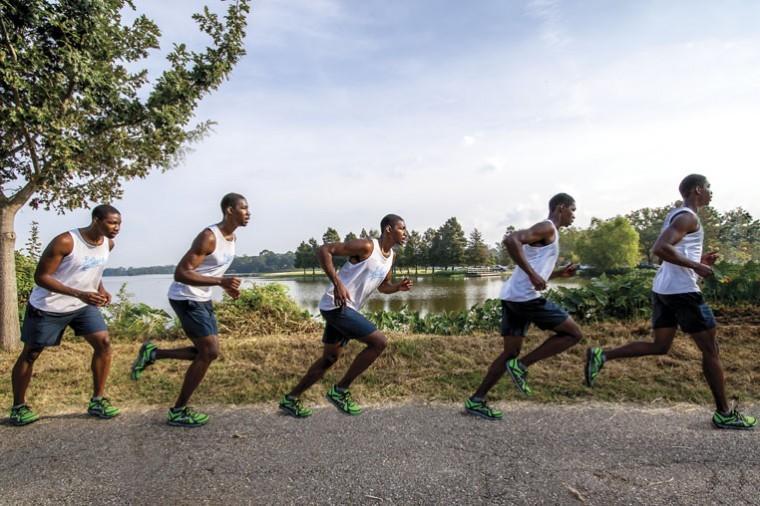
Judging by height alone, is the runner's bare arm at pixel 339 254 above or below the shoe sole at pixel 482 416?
above

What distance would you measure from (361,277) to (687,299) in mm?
2881

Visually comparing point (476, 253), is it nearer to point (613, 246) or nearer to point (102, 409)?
point (613, 246)

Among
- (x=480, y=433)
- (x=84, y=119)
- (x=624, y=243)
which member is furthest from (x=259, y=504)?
(x=624, y=243)

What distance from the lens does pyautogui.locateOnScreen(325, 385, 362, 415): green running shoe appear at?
4324mm

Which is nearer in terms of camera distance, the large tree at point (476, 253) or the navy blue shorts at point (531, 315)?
the navy blue shorts at point (531, 315)

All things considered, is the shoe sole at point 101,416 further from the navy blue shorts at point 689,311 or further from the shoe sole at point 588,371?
the navy blue shorts at point 689,311

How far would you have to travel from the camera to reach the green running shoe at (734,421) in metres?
3.80

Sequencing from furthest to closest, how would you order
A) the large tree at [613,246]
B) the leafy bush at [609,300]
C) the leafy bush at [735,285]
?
the large tree at [613,246]
the leafy bush at [735,285]
the leafy bush at [609,300]

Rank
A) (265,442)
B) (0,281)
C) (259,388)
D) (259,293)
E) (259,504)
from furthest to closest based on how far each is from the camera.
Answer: (259,293), (0,281), (259,388), (265,442), (259,504)

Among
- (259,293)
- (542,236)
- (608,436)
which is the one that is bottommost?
(608,436)

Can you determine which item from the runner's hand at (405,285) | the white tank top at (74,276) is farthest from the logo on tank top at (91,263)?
the runner's hand at (405,285)

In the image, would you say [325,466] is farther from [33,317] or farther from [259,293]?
[259,293]

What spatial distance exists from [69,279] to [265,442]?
2354 millimetres

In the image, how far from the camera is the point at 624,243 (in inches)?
2178
